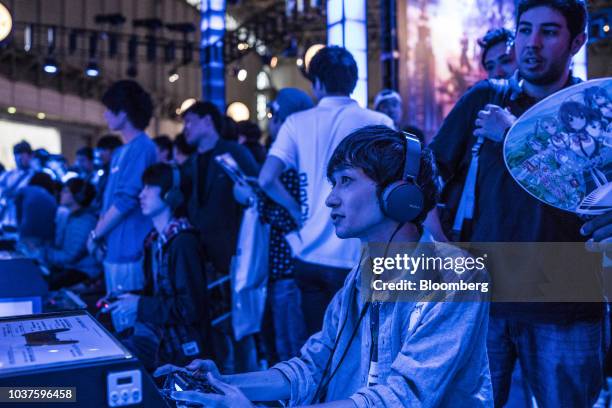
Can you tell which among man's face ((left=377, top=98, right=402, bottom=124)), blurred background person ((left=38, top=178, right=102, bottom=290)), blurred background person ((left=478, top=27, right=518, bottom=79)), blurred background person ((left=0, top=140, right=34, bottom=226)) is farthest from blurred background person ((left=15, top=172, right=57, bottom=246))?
blurred background person ((left=478, top=27, right=518, bottom=79))

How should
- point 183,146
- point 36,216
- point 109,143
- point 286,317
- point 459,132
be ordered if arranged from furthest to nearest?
point 109,143, point 36,216, point 183,146, point 286,317, point 459,132

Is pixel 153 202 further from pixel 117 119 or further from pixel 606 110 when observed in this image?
pixel 606 110

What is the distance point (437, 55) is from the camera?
6.24 metres

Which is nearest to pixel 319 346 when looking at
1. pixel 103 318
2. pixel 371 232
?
pixel 371 232

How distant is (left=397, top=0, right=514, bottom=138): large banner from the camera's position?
6.09 meters

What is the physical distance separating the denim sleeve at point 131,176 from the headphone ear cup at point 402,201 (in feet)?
7.07

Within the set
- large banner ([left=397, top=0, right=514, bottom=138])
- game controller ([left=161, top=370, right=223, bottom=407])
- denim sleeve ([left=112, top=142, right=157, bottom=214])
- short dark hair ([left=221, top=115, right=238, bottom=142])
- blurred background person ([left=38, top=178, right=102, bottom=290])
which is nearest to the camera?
game controller ([left=161, top=370, right=223, bottom=407])

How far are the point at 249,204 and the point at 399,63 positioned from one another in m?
4.04

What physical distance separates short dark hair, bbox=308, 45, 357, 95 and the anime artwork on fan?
1.14 meters

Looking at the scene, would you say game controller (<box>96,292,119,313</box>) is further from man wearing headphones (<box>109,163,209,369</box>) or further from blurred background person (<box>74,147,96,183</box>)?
blurred background person (<box>74,147,96,183</box>)

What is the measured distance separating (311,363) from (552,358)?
0.68 meters

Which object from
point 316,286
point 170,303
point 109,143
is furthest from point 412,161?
point 109,143

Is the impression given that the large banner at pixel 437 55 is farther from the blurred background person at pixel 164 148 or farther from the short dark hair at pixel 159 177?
the short dark hair at pixel 159 177

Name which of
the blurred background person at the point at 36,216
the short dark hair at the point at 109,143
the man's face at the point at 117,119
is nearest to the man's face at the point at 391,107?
the man's face at the point at 117,119
